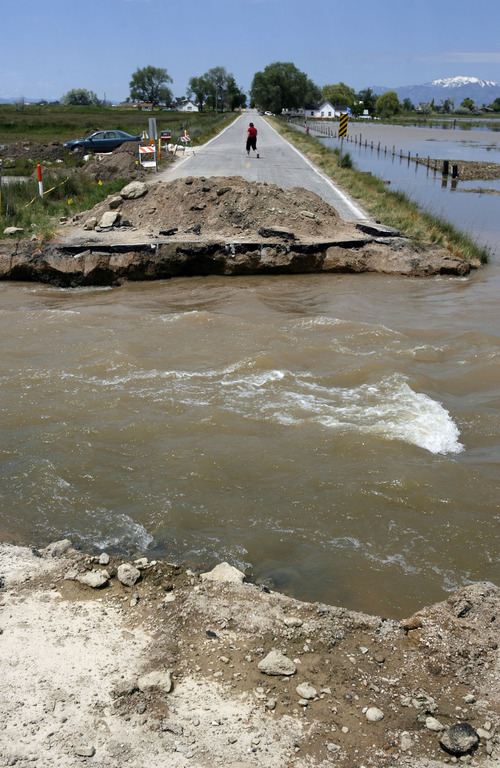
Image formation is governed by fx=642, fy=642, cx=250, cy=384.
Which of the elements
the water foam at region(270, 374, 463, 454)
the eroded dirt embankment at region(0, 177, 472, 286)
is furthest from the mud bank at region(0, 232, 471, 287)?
the water foam at region(270, 374, 463, 454)

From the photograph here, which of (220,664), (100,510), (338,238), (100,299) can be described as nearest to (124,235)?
(100,299)

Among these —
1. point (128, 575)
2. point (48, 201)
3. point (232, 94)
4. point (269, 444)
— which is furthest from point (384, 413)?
point (232, 94)

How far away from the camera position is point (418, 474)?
664cm

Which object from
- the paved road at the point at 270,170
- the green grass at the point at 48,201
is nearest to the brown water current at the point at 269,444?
the green grass at the point at 48,201

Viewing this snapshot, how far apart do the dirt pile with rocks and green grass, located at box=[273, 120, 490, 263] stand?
1277cm

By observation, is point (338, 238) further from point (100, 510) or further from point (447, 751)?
point (447, 751)

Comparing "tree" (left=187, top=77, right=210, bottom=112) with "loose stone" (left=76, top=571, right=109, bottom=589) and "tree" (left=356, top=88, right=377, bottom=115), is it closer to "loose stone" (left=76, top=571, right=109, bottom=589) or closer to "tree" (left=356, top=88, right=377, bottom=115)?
"tree" (left=356, top=88, right=377, bottom=115)

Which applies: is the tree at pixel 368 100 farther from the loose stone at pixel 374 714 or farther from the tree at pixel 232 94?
the loose stone at pixel 374 714

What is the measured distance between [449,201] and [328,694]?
2656 centimetres

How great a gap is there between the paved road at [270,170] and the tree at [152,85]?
585 feet

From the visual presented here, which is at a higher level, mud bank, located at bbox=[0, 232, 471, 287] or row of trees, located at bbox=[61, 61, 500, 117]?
row of trees, located at bbox=[61, 61, 500, 117]

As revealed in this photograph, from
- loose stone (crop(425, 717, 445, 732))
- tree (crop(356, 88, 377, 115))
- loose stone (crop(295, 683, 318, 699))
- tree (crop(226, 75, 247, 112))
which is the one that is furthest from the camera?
tree (crop(356, 88, 377, 115))

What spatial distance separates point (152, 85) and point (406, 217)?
201 meters

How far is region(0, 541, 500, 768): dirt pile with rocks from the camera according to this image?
11.5 feet
